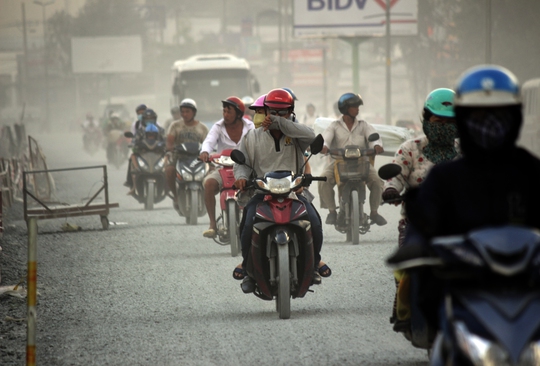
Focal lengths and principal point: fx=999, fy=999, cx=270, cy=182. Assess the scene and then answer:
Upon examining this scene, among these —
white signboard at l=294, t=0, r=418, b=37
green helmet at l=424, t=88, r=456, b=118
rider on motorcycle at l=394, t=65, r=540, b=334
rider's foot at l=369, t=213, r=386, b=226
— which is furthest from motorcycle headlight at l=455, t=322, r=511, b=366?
white signboard at l=294, t=0, r=418, b=37

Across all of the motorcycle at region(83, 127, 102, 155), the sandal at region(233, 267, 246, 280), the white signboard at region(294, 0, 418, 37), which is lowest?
the motorcycle at region(83, 127, 102, 155)

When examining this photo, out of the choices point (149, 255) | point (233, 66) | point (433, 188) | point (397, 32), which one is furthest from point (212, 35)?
point (433, 188)

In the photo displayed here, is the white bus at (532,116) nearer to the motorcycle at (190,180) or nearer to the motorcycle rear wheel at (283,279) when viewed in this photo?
the motorcycle at (190,180)

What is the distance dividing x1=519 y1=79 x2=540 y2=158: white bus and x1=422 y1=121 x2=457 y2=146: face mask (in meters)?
22.1

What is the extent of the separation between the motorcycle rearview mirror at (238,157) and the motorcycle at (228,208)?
344 centimetres

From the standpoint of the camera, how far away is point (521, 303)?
3.24m

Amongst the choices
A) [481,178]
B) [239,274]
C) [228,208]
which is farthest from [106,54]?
[481,178]

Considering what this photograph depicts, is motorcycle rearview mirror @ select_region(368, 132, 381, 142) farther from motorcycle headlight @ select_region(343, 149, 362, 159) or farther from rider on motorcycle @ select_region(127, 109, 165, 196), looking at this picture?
rider on motorcycle @ select_region(127, 109, 165, 196)

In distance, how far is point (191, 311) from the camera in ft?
26.6

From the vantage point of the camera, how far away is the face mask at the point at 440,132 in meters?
6.33

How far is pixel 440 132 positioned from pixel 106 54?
80.9m

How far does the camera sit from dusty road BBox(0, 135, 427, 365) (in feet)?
21.3

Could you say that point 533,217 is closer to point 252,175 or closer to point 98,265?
point 252,175

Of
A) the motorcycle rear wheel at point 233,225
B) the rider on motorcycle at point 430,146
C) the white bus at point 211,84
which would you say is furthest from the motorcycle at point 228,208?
the white bus at point 211,84
